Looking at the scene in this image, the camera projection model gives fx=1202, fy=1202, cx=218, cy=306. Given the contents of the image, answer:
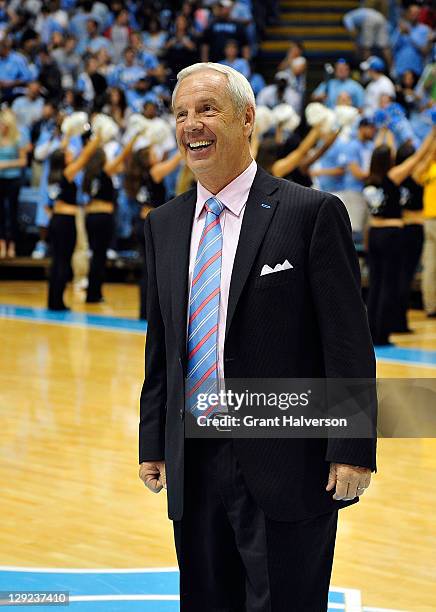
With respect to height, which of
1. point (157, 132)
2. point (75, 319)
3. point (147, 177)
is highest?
point (157, 132)

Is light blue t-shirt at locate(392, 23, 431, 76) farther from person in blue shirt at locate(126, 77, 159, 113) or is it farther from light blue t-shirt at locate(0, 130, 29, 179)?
light blue t-shirt at locate(0, 130, 29, 179)

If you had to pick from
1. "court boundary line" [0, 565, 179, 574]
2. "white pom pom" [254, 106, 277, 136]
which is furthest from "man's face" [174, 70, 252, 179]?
"white pom pom" [254, 106, 277, 136]

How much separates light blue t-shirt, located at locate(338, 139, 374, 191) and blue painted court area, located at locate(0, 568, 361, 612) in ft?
29.7

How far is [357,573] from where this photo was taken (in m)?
4.60

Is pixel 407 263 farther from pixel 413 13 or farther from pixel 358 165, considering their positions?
pixel 413 13

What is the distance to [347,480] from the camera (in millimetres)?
2775

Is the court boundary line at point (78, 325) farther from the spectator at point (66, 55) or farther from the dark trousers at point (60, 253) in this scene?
the spectator at point (66, 55)

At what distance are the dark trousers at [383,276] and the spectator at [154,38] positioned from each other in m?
9.58

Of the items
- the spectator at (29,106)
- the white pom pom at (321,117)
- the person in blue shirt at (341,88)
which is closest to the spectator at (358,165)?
the white pom pom at (321,117)

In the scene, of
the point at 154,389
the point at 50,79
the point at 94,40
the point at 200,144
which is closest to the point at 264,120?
the point at 50,79

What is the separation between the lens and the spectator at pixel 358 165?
13.0m

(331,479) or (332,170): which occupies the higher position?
(331,479)

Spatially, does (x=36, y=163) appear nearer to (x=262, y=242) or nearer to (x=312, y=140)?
(x=312, y=140)

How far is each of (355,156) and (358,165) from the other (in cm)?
27
